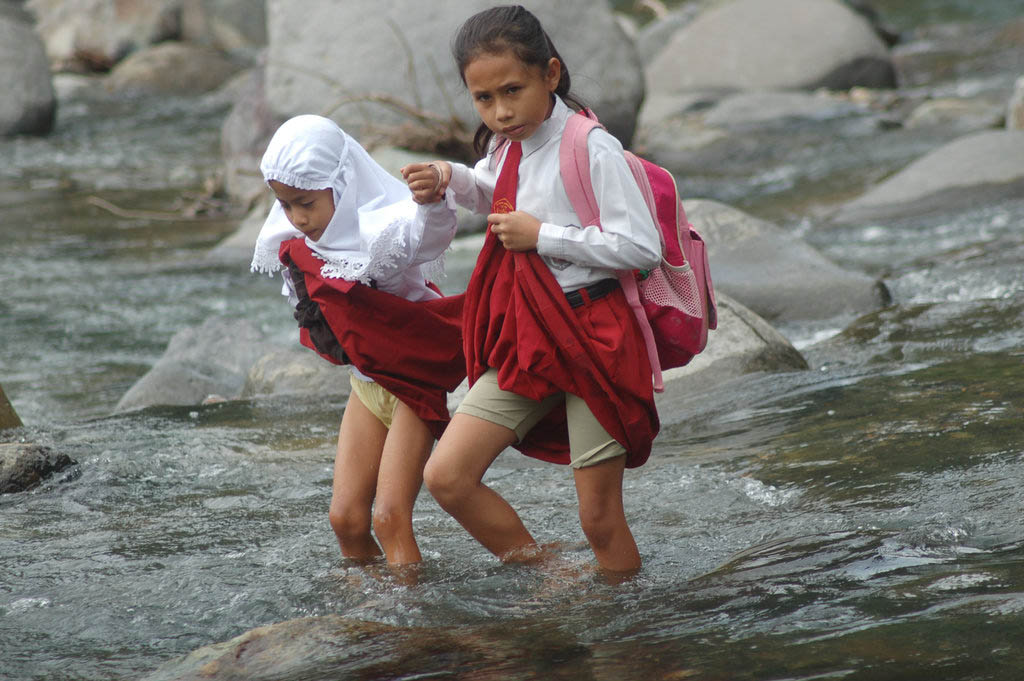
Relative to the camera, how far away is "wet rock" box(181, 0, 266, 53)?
20.6 m

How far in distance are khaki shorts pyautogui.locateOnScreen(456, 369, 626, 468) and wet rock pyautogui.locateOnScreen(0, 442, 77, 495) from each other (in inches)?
90.2

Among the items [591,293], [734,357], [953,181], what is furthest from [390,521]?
[953,181]

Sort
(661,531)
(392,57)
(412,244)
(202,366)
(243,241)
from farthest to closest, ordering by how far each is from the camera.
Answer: (392,57) → (243,241) → (202,366) → (661,531) → (412,244)

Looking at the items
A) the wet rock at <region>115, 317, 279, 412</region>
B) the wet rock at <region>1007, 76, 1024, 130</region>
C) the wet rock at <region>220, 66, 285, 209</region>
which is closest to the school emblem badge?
the wet rock at <region>115, 317, 279, 412</region>

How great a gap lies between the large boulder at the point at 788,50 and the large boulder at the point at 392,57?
4.03 meters

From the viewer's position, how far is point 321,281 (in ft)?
11.4

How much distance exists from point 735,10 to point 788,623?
530 inches

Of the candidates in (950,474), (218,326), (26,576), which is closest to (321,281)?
(26,576)

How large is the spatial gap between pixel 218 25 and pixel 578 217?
62.0 ft

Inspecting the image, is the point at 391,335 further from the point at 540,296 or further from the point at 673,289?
the point at 673,289

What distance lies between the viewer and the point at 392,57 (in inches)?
450

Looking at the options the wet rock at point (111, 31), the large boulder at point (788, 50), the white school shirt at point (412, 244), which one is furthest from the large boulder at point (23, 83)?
the white school shirt at point (412, 244)

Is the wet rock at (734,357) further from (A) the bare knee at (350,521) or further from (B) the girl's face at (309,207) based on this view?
(B) the girl's face at (309,207)

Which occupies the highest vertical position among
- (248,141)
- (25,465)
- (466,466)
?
(248,141)
